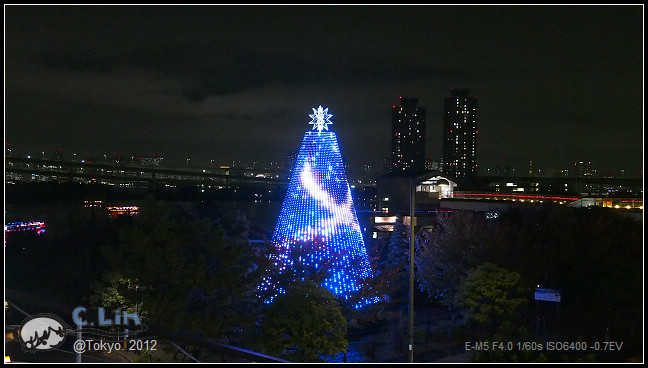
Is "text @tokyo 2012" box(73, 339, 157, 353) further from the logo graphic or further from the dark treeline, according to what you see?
the logo graphic

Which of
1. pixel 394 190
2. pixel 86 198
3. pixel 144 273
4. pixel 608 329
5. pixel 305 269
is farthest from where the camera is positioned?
pixel 86 198

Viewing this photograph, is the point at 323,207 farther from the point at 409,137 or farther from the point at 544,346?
the point at 409,137

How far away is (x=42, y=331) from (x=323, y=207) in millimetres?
12826

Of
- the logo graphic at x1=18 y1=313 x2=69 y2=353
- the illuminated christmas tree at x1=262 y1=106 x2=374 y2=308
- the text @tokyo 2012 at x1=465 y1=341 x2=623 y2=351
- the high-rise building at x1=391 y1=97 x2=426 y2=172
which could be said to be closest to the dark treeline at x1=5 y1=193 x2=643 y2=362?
the text @tokyo 2012 at x1=465 y1=341 x2=623 y2=351

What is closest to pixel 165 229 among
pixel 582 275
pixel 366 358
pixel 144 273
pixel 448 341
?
pixel 144 273

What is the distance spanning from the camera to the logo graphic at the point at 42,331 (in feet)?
25.7

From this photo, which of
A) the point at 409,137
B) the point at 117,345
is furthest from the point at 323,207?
the point at 409,137

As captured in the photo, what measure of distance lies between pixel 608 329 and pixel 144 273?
43.3ft

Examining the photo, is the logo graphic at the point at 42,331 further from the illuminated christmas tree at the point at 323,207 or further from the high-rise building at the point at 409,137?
the high-rise building at the point at 409,137

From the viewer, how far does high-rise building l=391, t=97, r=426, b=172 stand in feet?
625

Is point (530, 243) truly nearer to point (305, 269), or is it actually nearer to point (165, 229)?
point (305, 269)

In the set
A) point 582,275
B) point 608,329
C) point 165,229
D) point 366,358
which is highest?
point 165,229

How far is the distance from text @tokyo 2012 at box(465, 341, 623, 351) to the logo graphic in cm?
893

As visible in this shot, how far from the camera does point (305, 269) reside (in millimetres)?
19016
